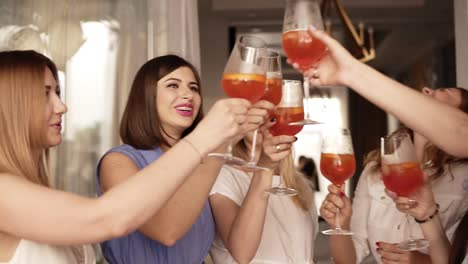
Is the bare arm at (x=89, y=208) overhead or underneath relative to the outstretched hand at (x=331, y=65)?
underneath

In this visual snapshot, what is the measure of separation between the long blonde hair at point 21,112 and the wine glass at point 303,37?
65 centimetres

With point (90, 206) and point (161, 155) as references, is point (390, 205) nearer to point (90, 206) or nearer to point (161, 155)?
point (161, 155)

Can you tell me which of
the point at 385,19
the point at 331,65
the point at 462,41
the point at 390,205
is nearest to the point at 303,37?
the point at 331,65

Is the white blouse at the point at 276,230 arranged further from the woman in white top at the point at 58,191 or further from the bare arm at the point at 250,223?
the woman in white top at the point at 58,191

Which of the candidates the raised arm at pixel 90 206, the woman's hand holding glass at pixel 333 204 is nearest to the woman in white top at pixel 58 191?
the raised arm at pixel 90 206

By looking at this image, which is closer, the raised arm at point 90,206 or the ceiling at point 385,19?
the raised arm at point 90,206

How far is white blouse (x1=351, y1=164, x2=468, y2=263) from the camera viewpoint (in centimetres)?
208

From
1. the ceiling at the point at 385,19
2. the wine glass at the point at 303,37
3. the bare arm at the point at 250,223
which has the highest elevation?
the ceiling at the point at 385,19

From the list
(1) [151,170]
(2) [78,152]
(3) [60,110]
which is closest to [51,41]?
(2) [78,152]

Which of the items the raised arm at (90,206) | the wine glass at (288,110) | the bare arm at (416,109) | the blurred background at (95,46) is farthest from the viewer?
the blurred background at (95,46)

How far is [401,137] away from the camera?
5.16 feet

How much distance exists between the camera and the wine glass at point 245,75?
129 centimetres

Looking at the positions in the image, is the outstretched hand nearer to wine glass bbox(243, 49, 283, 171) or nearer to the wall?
wine glass bbox(243, 49, 283, 171)

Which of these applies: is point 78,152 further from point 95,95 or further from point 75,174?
point 95,95
